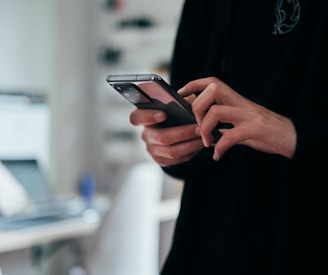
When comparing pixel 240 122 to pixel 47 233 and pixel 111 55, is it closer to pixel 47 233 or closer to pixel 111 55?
pixel 47 233

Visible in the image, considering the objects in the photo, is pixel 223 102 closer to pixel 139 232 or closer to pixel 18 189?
pixel 139 232

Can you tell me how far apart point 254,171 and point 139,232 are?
3.66 feet

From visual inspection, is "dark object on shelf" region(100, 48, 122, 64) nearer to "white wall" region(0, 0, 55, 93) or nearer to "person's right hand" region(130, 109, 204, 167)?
"white wall" region(0, 0, 55, 93)

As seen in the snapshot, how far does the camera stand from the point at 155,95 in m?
0.63

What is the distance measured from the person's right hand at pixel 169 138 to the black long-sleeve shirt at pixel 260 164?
0.09ft

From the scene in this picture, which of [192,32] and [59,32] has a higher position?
[192,32]

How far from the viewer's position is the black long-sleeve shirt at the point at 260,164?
1.92 ft

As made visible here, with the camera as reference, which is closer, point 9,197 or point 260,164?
point 260,164

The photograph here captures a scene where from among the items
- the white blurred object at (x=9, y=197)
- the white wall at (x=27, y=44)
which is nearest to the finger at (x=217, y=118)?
the white blurred object at (x=9, y=197)

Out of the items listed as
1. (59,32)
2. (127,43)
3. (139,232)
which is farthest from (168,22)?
(139,232)

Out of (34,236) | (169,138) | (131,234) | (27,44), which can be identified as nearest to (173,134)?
(169,138)

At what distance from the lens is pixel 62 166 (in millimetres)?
3209

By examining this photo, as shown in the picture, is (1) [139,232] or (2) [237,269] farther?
(1) [139,232]

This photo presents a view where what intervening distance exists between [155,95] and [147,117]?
76 millimetres
